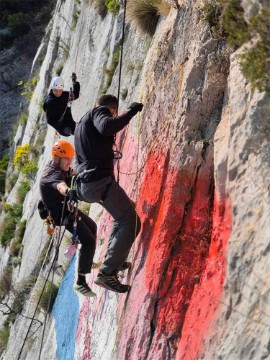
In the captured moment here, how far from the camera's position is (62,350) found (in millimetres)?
10320

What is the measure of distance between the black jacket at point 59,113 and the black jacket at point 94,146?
284cm

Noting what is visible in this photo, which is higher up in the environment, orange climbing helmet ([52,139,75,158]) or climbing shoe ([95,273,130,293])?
orange climbing helmet ([52,139,75,158])

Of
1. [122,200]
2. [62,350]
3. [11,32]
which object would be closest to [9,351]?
[62,350]

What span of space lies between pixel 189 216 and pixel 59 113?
391 cm

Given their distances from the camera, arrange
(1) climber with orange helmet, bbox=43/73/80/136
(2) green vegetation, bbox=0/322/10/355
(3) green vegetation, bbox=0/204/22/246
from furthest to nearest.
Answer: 1. (3) green vegetation, bbox=0/204/22/246
2. (2) green vegetation, bbox=0/322/10/355
3. (1) climber with orange helmet, bbox=43/73/80/136

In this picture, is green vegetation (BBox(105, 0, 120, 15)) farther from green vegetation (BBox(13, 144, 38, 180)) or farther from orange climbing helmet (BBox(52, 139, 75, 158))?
green vegetation (BBox(13, 144, 38, 180))

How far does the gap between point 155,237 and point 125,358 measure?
1.39 meters

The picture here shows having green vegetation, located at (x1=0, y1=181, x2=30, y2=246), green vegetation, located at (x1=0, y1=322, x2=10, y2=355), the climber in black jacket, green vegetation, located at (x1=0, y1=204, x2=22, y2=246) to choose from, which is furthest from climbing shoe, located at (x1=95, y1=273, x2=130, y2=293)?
green vegetation, located at (x1=0, y1=204, x2=22, y2=246)

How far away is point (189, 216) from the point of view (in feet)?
25.1

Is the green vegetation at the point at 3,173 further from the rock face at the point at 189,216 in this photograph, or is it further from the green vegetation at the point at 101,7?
the rock face at the point at 189,216

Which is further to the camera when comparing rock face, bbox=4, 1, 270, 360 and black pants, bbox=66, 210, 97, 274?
black pants, bbox=66, 210, 97, 274

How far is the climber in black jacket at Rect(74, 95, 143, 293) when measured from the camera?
770cm

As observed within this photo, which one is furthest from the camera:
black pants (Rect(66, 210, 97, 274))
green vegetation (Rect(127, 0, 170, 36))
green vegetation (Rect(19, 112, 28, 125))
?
green vegetation (Rect(19, 112, 28, 125))

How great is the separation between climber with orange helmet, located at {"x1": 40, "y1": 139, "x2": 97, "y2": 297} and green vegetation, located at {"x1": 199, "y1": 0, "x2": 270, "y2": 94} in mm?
2985
